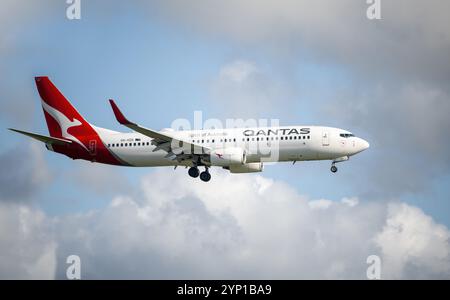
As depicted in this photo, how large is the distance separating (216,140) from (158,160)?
5.89 metres

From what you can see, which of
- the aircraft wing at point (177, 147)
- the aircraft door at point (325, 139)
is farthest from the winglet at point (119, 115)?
the aircraft door at point (325, 139)

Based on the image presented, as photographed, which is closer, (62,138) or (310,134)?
(310,134)

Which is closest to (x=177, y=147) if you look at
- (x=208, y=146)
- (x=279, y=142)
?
(x=208, y=146)

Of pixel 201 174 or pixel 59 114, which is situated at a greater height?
pixel 59 114

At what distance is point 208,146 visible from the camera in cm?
8094

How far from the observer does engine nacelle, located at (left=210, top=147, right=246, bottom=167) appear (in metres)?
79.1

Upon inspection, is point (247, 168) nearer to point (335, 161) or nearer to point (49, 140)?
point (335, 161)

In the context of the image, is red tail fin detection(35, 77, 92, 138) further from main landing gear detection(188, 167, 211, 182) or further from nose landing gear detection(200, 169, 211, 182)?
nose landing gear detection(200, 169, 211, 182)

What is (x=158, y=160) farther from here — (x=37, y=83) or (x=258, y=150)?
(x=37, y=83)

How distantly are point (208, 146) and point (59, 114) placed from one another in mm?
16422
